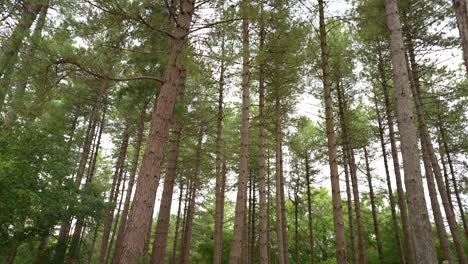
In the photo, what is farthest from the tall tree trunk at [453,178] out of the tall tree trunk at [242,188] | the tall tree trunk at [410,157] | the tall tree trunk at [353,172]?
the tall tree trunk at [410,157]

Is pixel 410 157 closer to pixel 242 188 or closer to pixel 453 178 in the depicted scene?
pixel 242 188

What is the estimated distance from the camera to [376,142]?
15.7m

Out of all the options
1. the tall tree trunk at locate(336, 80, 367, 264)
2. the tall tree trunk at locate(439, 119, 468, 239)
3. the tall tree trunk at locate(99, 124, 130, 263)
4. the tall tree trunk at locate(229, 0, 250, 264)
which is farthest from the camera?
the tall tree trunk at locate(439, 119, 468, 239)

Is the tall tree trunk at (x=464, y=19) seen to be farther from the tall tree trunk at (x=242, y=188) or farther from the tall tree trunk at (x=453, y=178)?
the tall tree trunk at (x=453, y=178)

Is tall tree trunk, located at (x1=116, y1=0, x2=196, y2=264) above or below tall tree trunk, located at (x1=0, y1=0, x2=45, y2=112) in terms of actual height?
below

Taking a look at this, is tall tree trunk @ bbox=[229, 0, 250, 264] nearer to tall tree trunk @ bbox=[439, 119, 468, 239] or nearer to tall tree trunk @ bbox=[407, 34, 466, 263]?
tall tree trunk @ bbox=[407, 34, 466, 263]

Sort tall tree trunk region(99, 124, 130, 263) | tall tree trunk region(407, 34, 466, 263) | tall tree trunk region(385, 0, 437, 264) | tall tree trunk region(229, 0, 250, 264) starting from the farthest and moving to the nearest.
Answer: tall tree trunk region(99, 124, 130, 263) < tall tree trunk region(407, 34, 466, 263) < tall tree trunk region(229, 0, 250, 264) < tall tree trunk region(385, 0, 437, 264)

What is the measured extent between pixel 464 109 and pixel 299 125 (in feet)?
24.3

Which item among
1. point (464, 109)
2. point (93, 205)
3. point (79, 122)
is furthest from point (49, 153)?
point (464, 109)

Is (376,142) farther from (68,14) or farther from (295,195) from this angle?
(68,14)

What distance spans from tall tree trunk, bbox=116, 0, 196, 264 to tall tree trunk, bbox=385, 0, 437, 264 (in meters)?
3.93

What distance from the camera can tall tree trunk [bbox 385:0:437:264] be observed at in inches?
176

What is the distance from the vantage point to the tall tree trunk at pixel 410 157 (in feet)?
14.7

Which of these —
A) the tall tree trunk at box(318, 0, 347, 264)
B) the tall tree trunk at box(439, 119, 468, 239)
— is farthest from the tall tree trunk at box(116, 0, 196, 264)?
the tall tree trunk at box(439, 119, 468, 239)
